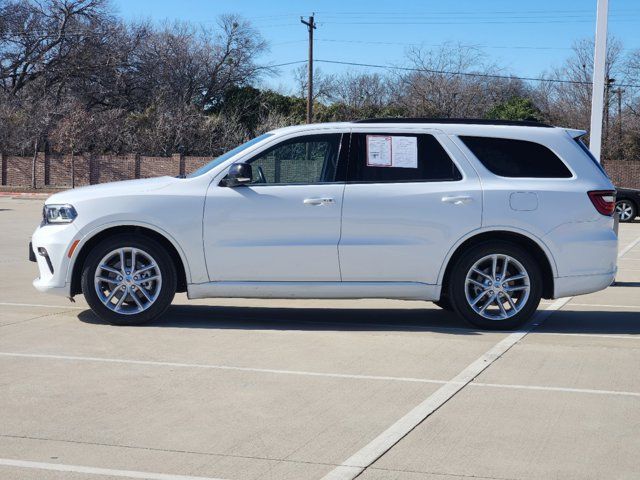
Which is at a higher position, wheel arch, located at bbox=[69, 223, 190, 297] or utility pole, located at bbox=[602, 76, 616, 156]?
utility pole, located at bbox=[602, 76, 616, 156]

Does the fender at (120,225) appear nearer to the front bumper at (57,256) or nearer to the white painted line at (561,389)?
the front bumper at (57,256)

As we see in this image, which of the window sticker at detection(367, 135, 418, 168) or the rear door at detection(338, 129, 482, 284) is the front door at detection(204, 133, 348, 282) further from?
the window sticker at detection(367, 135, 418, 168)

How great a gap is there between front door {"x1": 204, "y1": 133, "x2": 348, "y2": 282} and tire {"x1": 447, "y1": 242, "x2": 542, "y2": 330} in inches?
44.6

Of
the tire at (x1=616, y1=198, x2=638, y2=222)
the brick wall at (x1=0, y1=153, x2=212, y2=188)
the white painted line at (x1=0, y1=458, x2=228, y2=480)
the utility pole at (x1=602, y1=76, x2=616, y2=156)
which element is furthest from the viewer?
the utility pole at (x1=602, y1=76, x2=616, y2=156)

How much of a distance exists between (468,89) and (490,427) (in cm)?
5270

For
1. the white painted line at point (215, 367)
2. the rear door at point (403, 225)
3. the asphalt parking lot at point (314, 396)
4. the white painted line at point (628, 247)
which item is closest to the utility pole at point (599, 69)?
the asphalt parking lot at point (314, 396)

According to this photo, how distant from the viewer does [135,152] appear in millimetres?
53125

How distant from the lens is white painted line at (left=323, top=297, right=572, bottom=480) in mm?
4797

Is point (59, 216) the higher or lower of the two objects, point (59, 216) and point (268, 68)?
the lower

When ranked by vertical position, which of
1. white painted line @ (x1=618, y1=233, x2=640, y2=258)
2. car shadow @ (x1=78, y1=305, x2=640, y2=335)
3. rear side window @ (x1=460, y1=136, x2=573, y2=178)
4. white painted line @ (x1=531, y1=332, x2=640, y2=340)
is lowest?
white painted line @ (x1=531, y1=332, x2=640, y2=340)

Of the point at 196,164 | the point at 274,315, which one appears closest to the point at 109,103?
the point at 196,164

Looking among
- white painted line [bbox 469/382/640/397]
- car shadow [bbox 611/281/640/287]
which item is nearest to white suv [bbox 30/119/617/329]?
white painted line [bbox 469/382/640/397]

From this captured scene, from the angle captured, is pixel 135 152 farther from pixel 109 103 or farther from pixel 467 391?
pixel 467 391

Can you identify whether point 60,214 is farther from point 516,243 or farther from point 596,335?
point 596,335
